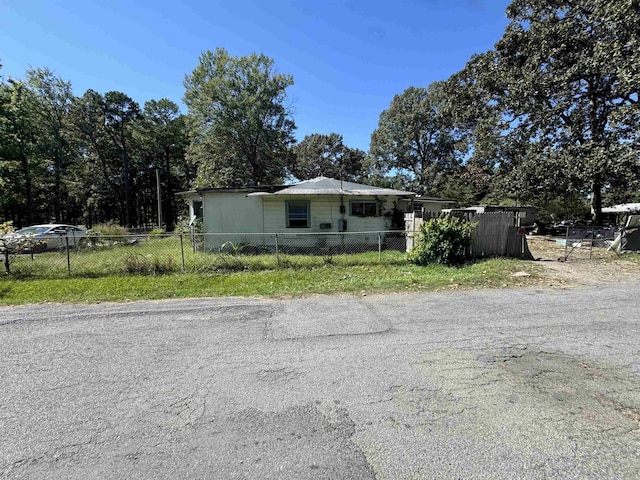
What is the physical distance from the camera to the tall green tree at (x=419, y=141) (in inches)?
1284

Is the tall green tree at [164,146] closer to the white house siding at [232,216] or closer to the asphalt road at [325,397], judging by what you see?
the white house siding at [232,216]

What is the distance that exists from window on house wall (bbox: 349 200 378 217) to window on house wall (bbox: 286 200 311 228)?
1995 mm

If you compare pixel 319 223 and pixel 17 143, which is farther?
pixel 17 143

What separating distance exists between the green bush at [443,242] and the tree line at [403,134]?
9.66m

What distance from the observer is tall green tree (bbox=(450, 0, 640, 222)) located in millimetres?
13127

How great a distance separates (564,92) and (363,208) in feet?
41.4

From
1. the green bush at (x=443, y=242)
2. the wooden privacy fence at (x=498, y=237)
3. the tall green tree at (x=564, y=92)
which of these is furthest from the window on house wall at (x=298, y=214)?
the tall green tree at (x=564, y=92)

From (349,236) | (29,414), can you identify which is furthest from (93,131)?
(29,414)

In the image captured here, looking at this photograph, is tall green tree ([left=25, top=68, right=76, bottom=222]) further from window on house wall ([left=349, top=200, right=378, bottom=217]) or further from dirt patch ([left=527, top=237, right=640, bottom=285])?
dirt patch ([left=527, top=237, right=640, bottom=285])

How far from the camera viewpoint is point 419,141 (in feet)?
110

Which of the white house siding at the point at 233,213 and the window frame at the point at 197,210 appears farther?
the window frame at the point at 197,210

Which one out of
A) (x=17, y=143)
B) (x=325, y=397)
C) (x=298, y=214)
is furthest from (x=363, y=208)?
(x=17, y=143)

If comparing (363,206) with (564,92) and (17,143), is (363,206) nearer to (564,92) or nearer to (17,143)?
(564,92)

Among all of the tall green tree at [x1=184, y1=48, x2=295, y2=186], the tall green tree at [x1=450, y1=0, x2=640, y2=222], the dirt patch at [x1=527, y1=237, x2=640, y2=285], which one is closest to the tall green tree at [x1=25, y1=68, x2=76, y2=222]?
the tall green tree at [x1=184, y1=48, x2=295, y2=186]
